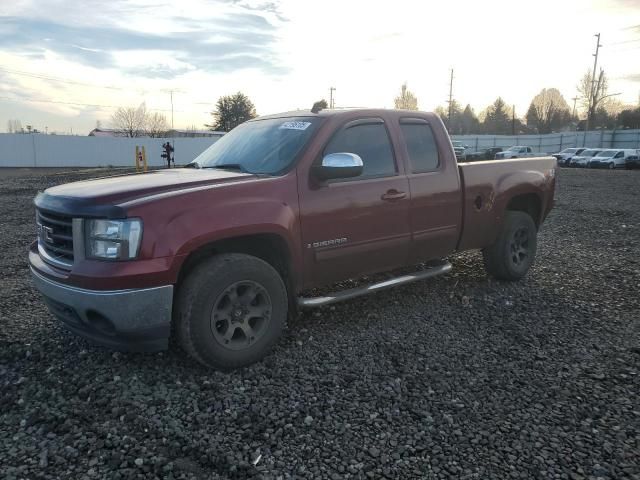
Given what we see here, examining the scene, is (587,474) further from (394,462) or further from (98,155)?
(98,155)

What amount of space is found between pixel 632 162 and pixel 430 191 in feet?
134

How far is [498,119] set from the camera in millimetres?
103312

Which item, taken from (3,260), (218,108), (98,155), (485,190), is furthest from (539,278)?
(218,108)

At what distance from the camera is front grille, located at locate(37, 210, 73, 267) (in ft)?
11.5

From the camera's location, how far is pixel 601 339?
14.4 ft

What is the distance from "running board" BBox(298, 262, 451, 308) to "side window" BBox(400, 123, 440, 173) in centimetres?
100

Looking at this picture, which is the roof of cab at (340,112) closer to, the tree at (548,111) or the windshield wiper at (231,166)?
the windshield wiper at (231,166)

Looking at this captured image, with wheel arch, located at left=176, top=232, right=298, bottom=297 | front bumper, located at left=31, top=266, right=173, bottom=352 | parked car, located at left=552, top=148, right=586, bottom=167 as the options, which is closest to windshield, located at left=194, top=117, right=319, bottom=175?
wheel arch, located at left=176, top=232, right=298, bottom=297

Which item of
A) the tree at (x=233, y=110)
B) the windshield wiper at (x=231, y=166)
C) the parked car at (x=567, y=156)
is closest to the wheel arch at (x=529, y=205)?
the windshield wiper at (x=231, y=166)

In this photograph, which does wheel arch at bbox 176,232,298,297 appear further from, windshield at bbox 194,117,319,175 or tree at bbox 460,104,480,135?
tree at bbox 460,104,480,135

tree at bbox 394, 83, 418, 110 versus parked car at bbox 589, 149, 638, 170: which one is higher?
tree at bbox 394, 83, 418, 110

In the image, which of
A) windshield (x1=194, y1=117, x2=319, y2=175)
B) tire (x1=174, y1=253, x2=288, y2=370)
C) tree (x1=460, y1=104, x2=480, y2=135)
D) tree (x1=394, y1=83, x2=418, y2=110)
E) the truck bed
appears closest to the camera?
tire (x1=174, y1=253, x2=288, y2=370)

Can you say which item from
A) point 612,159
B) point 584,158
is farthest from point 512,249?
point 584,158

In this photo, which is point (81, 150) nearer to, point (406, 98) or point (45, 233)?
point (45, 233)
